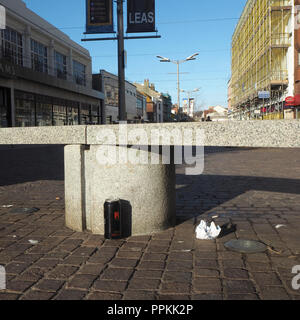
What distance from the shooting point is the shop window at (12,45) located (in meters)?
24.7

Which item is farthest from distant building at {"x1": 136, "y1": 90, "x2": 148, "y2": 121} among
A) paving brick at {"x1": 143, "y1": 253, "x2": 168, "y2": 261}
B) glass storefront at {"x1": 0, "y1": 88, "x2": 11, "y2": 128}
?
paving brick at {"x1": 143, "y1": 253, "x2": 168, "y2": 261}

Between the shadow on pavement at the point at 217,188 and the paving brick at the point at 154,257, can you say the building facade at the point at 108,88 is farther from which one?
the paving brick at the point at 154,257

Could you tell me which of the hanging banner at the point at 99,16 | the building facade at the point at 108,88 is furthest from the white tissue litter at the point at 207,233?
the building facade at the point at 108,88

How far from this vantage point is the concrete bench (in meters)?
3.94

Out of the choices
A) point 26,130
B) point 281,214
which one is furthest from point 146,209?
point 281,214

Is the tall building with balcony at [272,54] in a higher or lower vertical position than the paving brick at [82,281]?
higher

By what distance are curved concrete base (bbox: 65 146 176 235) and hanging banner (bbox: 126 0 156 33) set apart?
13311mm

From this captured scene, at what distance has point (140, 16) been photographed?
53.4ft

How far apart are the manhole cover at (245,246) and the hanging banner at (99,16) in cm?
1462

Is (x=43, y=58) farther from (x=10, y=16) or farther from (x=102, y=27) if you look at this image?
(x=102, y=27)

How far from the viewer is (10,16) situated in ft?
82.4

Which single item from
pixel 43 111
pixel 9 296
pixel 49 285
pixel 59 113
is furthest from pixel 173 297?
pixel 59 113
